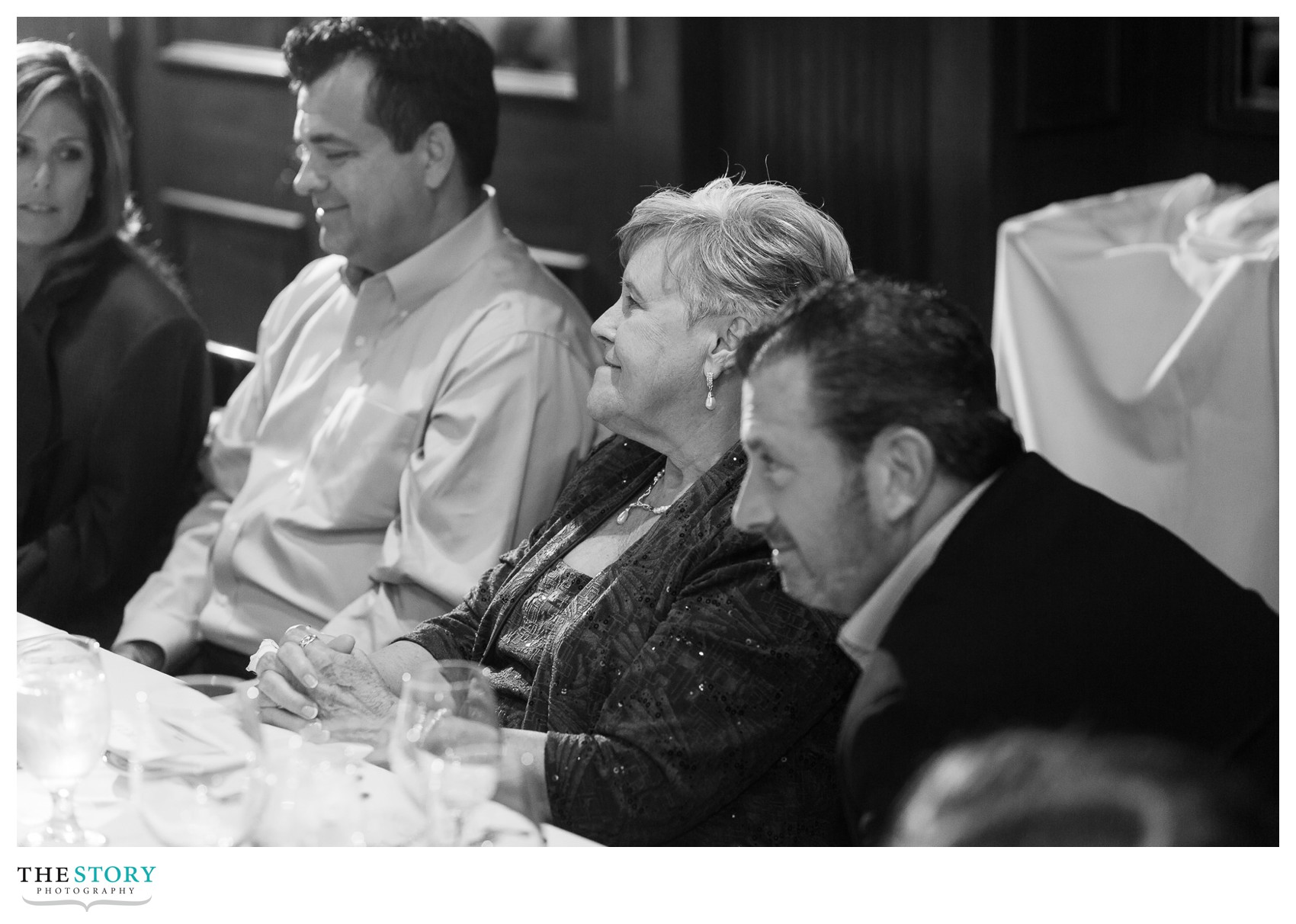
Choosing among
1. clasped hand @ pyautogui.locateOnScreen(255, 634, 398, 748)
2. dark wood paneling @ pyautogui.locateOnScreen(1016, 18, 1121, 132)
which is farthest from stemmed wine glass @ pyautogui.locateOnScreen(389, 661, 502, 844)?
dark wood paneling @ pyautogui.locateOnScreen(1016, 18, 1121, 132)

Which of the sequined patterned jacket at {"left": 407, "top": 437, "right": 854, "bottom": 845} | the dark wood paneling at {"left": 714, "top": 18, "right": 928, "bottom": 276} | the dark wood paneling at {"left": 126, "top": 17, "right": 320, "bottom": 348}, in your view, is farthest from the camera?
the dark wood paneling at {"left": 126, "top": 17, "right": 320, "bottom": 348}

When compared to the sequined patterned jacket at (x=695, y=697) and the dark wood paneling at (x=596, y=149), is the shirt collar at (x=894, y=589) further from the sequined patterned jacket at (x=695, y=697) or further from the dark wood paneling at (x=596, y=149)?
the dark wood paneling at (x=596, y=149)

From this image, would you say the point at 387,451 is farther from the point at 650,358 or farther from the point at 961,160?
the point at 961,160

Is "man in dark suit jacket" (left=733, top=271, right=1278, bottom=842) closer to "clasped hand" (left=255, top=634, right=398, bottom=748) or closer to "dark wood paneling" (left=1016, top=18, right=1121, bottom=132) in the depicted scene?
"clasped hand" (left=255, top=634, right=398, bottom=748)

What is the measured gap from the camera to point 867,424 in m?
1.35

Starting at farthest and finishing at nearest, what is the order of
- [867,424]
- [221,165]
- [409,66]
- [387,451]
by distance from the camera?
[221,165] < [409,66] < [387,451] < [867,424]

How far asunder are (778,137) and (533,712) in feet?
8.93

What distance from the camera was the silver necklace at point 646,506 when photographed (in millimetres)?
1949

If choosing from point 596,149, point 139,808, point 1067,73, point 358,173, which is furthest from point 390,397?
point 1067,73

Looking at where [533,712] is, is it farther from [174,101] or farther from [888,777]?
[174,101]

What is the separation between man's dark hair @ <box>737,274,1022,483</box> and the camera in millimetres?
1340

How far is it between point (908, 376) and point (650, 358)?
0.59 metres
